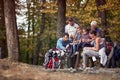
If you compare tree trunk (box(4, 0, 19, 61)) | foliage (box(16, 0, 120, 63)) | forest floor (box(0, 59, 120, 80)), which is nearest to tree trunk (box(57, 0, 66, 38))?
tree trunk (box(4, 0, 19, 61))

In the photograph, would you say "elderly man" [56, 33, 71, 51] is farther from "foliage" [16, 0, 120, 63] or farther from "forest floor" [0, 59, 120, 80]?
"foliage" [16, 0, 120, 63]

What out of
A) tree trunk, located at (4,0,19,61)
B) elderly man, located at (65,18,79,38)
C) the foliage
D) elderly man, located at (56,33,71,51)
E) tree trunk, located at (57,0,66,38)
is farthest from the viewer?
the foliage

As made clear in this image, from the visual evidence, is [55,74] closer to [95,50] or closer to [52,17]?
[95,50]

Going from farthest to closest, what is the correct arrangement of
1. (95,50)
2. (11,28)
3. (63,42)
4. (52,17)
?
(52,17), (11,28), (63,42), (95,50)

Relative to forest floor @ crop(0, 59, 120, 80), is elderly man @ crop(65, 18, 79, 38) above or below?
above

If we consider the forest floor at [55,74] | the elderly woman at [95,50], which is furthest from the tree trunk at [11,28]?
the elderly woman at [95,50]

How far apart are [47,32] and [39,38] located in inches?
38.2

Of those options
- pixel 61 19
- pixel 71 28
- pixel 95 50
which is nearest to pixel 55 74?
pixel 95 50

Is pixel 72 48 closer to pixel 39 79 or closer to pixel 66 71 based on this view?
pixel 66 71

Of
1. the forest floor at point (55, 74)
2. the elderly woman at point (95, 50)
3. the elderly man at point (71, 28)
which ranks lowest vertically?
the forest floor at point (55, 74)

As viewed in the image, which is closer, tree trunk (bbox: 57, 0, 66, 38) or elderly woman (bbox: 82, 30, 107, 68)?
Result: elderly woman (bbox: 82, 30, 107, 68)

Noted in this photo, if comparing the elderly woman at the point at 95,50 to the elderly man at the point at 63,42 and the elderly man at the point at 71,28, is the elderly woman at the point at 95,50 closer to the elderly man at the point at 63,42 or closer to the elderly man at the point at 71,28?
the elderly man at the point at 63,42

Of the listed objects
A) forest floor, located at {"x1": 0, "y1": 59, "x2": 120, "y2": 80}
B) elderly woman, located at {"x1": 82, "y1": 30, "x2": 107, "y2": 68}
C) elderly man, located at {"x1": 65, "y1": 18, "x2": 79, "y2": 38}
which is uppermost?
elderly man, located at {"x1": 65, "y1": 18, "x2": 79, "y2": 38}

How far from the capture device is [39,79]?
7871 millimetres
